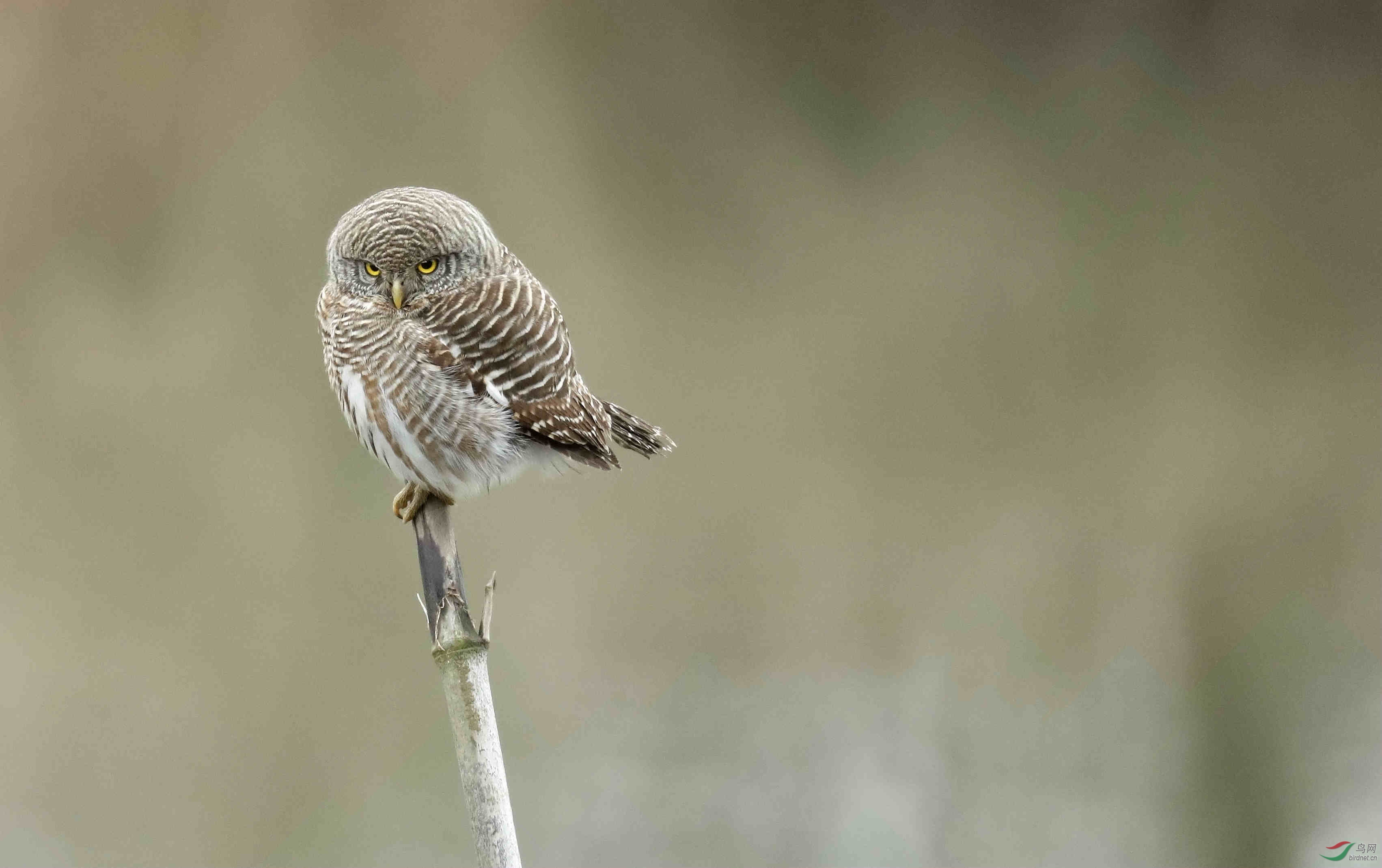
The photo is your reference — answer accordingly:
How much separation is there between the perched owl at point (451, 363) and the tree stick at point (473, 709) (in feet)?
0.81

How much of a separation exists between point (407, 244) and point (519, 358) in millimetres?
163

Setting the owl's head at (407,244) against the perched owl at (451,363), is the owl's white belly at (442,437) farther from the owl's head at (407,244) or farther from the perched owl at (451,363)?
the owl's head at (407,244)

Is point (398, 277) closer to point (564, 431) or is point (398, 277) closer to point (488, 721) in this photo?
point (564, 431)

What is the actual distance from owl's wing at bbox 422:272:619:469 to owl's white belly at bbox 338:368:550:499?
21mm

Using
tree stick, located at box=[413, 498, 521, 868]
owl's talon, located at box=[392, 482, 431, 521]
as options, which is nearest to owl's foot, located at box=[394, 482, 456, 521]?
owl's talon, located at box=[392, 482, 431, 521]

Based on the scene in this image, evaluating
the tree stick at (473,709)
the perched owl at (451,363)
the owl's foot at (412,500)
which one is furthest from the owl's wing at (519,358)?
the tree stick at (473,709)

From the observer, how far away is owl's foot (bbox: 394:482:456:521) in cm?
110

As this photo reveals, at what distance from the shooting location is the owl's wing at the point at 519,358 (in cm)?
106

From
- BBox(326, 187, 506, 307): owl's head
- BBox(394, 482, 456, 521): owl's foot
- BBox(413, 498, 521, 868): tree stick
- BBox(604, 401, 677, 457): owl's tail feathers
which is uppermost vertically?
BBox(326, 187, 506, 307): owl's head

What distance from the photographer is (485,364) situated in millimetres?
1072

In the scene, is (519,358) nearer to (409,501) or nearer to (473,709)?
(409,501)

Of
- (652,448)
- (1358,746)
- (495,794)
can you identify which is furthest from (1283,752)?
(495,794)

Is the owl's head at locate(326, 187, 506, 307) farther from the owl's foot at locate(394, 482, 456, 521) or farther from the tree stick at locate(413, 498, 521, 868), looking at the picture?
the tree stick at locate(413, 498, 521, 868)

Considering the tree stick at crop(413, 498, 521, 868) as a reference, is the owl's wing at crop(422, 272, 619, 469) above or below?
above
